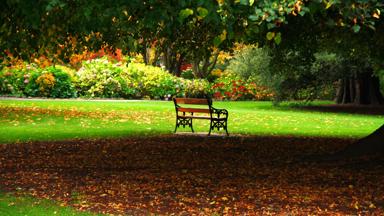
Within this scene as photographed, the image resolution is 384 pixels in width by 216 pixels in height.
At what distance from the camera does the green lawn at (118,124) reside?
686 inches

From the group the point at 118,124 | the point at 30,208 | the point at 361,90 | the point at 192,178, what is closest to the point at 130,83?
the point at 361,90

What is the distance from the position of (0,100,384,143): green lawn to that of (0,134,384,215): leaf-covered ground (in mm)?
2421

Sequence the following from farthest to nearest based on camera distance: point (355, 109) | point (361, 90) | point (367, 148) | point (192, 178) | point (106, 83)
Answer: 1. point (361, 90)
2. point (106, 83)
3. point (355, 109)
4. point (367, 148)
5. point (192, 178)

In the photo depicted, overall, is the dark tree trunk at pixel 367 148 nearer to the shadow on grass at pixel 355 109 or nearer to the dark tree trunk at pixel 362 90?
the shadow on grass at pixel 355 109

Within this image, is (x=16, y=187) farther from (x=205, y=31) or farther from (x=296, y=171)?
(x=205, y=31)

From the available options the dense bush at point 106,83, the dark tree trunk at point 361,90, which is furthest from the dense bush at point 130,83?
the dark tree trunk at point 361,90

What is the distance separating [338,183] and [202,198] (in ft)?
7.62

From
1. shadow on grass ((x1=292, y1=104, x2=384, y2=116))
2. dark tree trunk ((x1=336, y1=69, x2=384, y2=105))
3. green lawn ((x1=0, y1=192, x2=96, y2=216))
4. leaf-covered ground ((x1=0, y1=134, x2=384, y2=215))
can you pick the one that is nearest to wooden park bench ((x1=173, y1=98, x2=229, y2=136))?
leaf-covered ground ((x1=0, y1=134, x2=384, y2=215))

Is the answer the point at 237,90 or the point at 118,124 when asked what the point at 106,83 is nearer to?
the point at 237,90

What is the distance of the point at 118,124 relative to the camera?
20.1 meters

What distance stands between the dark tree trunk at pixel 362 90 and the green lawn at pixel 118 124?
30.2 feet

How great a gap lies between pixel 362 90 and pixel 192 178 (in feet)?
92.4

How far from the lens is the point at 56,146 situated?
14328mm

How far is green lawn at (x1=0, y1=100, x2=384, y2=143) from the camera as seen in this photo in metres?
17.4
